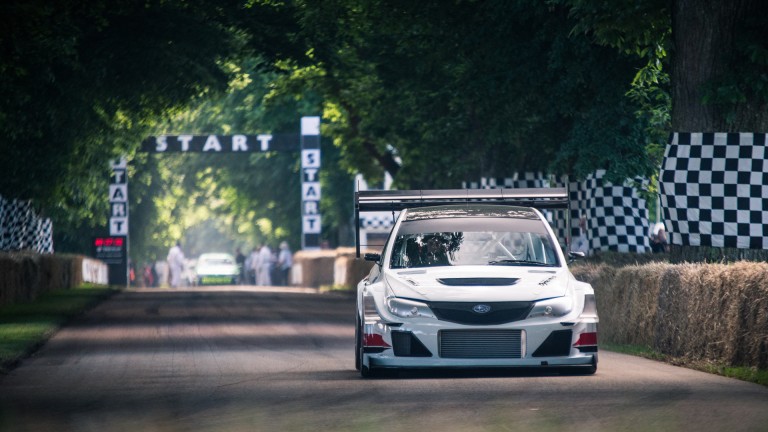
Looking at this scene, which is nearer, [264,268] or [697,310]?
[697,310]

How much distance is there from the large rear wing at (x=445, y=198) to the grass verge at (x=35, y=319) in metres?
4.67

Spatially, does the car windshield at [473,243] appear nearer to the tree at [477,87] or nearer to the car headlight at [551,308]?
the car headlight at [551,308]

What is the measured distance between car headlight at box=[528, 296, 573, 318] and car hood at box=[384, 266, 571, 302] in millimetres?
64

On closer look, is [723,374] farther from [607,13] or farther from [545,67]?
[545,67]

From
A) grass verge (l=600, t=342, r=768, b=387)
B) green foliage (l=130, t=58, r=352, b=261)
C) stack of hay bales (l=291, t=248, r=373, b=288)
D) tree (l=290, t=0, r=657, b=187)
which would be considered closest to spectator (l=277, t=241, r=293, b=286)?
stack of hay bales (l=291, t=248, r=373, b=288)

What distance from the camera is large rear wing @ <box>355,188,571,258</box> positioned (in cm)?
1795

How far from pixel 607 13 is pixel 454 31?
34.2 ft

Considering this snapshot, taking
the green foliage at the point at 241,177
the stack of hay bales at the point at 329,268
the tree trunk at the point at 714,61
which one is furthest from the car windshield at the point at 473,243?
the green foliage at the point at 241,177

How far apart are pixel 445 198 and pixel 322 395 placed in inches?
193

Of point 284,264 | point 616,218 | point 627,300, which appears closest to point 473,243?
point 627,300

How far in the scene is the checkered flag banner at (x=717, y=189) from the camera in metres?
20.5

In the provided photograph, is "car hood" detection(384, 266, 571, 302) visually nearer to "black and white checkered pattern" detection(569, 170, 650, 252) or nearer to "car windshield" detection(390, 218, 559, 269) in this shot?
"car windshield" detection(390, 218, 559, 269)

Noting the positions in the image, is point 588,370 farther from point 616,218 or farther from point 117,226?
point 117,226

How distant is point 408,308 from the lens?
14891mm
